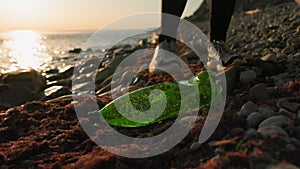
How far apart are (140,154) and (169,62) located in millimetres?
2685

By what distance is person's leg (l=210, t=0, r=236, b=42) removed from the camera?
4711 mm

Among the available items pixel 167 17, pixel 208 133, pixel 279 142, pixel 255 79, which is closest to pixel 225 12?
pixel 167 17

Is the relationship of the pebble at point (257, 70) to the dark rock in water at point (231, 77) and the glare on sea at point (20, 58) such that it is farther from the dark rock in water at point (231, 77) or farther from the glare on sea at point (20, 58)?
the glare on sea at point (20, 58)

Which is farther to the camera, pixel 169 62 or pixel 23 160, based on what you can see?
pixel 169 62

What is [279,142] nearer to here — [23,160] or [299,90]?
[299,90]

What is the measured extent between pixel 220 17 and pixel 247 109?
7.50 ft

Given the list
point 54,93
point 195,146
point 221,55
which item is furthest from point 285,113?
point 54,93

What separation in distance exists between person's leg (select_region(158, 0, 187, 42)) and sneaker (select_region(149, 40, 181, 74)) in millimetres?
113

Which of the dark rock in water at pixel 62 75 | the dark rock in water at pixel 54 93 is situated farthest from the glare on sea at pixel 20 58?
the dark rock in water at pixel 54 93

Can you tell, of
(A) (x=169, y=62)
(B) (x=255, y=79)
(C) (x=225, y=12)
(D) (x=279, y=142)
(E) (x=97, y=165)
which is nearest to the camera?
(D) (x=279, y=142)

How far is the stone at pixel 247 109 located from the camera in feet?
9.02

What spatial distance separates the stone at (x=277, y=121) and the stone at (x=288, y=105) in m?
0.28

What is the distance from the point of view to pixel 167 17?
5.05 metres

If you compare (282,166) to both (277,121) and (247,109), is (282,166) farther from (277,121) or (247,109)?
(247,109)
